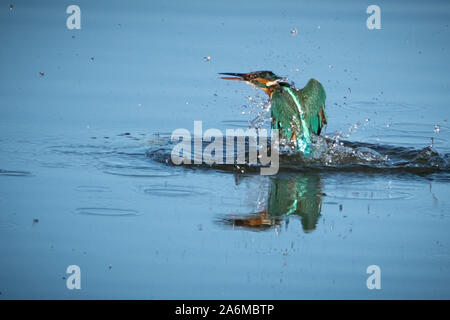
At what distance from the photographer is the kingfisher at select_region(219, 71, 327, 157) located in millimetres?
7004

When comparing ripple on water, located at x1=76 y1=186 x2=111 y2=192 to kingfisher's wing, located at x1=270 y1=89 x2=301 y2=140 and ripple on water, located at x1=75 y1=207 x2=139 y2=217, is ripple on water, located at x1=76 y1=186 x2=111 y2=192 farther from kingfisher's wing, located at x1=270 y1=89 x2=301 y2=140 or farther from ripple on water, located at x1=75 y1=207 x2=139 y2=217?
kingfisher's wing, located at x1=270 y1=89 x2=301 y2=140

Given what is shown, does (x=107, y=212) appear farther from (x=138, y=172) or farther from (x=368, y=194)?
(x=368, y=194)

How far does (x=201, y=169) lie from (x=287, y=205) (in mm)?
1042

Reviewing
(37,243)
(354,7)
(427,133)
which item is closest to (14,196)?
(37,243)

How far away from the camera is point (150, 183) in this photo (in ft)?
19.9

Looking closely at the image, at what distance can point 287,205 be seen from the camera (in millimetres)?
5715

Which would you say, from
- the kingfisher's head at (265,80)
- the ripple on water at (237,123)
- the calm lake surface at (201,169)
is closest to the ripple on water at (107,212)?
the calm lake surface at (201,169)

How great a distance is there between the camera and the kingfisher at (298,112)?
700cm

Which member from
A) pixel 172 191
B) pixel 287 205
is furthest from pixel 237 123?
pixel 287 205

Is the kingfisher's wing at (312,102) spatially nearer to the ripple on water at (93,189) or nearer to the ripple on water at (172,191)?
the ripple on water at (172,191)

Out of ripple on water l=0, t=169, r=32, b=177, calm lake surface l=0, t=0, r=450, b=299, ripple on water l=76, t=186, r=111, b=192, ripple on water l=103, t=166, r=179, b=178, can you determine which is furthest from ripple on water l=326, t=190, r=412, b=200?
ripple on water l=0, t=169, r=32, b=177

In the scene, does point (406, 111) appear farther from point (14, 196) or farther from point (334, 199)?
point (14, 196)

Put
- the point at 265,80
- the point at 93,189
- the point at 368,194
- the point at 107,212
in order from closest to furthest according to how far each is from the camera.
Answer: the point at 107,212 → the point at 93,189 → the point at 368,194 → the point at 265,80

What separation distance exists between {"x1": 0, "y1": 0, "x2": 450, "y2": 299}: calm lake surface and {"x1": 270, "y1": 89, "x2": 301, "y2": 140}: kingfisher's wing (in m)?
0.54
